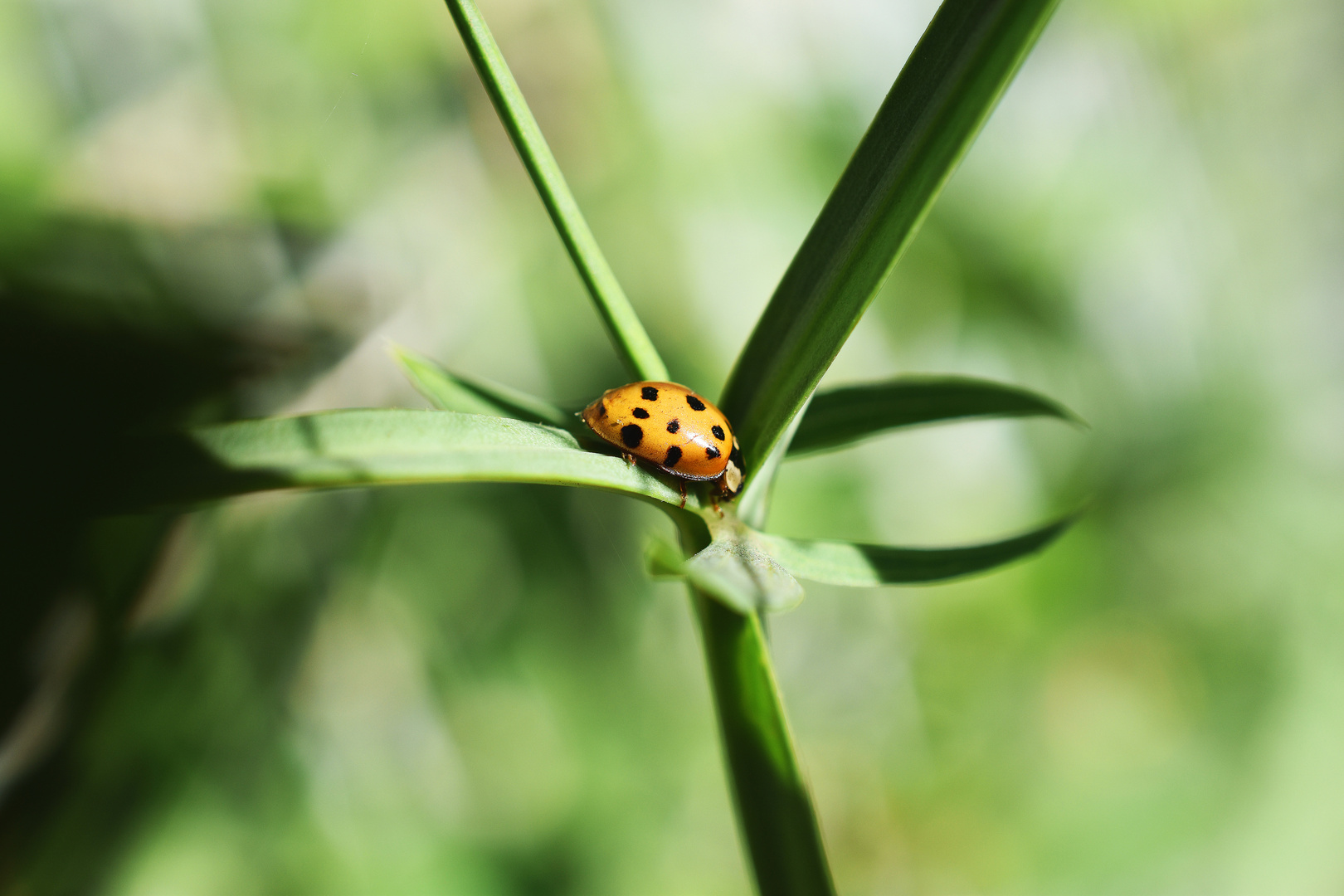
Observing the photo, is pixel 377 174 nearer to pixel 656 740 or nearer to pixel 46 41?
pixel 46 41

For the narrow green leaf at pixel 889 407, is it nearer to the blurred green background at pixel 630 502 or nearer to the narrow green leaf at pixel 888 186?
the narrow green leaf at pixel 888 186

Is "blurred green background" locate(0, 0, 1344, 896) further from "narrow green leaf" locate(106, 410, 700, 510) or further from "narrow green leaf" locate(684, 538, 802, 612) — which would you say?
"narrow green leaf" locate(684, 538, 802, 612)

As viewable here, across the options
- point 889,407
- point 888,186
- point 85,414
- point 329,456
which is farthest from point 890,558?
point 85,414

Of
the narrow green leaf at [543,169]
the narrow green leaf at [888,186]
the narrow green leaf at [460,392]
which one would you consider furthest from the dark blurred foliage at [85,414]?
the narrow green leaf at [888,186]

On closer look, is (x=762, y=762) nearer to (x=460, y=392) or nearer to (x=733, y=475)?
(x=733, y=475)

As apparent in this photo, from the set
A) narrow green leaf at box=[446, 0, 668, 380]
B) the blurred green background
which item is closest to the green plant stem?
narrow green leaf at box=[446, 0, 668, 380]
